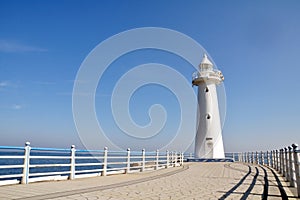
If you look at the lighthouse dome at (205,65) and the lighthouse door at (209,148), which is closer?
the lighthouse door at (209,148)

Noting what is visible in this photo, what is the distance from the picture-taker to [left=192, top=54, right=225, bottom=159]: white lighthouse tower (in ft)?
77.3

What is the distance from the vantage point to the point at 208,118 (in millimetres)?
23906

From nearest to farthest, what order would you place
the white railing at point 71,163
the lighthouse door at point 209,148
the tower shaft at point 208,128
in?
the white railing at point 71,163 → the lighthouse door at point 209,148 → the tower shaft at point 208,128

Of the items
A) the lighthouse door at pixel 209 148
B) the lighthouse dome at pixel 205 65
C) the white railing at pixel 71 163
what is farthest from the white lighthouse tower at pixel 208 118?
the white railing at pixel 71 163

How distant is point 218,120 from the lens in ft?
79.7

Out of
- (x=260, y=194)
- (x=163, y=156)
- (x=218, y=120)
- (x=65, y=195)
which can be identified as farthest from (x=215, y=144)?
(x=65, y=195)

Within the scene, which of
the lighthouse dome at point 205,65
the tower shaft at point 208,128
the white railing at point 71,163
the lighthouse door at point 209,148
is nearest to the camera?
the white railing at point 71,163

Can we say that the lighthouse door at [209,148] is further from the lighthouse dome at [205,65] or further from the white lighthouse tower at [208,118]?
the lighthouse dome at [205,65]

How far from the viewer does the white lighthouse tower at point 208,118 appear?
2355 centimetres

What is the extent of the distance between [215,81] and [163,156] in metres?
12.1

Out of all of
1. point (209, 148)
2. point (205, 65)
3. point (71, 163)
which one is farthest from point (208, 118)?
point (71, 163)

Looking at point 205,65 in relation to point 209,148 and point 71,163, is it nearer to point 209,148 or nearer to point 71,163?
point 209,148

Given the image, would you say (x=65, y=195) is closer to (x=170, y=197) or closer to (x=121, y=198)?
(x=121, y=198)

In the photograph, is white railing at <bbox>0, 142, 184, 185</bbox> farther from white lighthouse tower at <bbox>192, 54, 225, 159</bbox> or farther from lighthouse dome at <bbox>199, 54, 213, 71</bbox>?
lighthouse dome at <bbox>199, 54, 213, 71</bbox>
